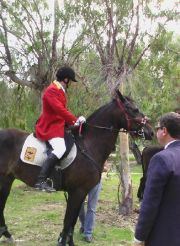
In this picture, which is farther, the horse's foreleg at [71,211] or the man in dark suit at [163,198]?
the horse's foreleg at [71,211]

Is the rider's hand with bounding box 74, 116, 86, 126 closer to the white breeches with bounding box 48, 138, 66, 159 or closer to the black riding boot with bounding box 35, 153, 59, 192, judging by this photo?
the white breeches with bounding box 48, 138, 66, 159

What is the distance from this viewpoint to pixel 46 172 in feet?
19.8

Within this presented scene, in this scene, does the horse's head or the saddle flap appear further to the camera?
the horse's head

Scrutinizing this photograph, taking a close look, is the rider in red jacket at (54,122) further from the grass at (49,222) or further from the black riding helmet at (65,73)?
the grass at (49,222)

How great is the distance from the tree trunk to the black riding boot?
3.34 m

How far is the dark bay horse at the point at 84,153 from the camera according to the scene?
6.17 metres

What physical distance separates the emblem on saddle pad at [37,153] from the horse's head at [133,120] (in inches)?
36.9

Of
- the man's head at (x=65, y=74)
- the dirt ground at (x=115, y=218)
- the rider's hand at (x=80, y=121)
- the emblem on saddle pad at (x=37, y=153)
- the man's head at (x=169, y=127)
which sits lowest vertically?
the dirt ground at (x=115, y=218)

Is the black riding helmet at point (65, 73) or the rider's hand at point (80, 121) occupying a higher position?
Answer: the black riding helmet at point (65, 73)

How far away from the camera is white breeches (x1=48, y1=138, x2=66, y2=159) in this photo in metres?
5.97

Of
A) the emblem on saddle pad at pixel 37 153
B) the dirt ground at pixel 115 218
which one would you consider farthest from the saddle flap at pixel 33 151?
the dirt ground at pixel 115 218

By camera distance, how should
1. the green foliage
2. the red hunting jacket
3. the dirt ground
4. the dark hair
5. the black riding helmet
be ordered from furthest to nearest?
the green foliage < the dirt ground < the black riding helmet < the red hunting jacket < the dark hair

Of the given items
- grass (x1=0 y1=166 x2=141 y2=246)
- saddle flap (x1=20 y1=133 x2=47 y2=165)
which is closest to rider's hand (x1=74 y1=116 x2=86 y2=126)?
saddle flap (x1=20 y1=133 x2=47 y2=165)

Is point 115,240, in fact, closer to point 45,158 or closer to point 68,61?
point 45,158
